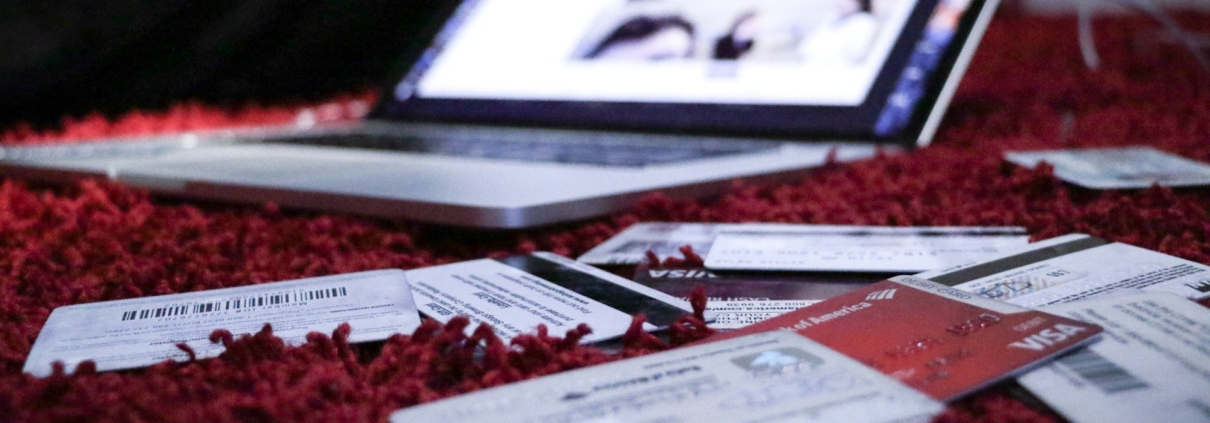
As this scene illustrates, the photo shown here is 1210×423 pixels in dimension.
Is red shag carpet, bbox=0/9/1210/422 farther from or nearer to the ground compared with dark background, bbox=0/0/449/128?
nearer to the ground

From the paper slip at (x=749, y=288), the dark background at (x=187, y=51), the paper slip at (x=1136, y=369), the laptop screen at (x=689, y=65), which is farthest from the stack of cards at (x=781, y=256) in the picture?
the dark background at (x=187, y=51)

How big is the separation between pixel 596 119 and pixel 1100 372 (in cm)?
65

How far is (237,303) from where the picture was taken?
0.44m

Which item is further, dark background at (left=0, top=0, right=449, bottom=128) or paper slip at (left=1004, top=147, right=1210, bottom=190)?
dark background at (left=0, top=0, right=449, bottom=128)

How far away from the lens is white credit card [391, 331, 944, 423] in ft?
0.93

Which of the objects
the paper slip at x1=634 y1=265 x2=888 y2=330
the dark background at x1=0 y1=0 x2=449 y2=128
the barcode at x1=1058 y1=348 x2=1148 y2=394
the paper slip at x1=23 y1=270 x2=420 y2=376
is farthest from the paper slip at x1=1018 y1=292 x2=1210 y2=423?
the dark background at x1=0 y1=0 x2=449 y2=128

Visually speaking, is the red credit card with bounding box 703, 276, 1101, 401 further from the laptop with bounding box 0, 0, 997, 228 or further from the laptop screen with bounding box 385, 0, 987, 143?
the laptop screen with bounding box 385, 0, 987, 143

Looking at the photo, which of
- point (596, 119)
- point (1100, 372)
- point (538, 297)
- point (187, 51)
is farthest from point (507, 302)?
point (187, 51)

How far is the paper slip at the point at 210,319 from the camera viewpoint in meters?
0.38

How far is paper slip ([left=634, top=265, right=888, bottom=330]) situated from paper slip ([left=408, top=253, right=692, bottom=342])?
0.06ft

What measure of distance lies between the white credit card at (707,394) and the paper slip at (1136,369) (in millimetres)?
58

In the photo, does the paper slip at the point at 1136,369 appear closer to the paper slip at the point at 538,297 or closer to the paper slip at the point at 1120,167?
the paper slip at the point at 538,297

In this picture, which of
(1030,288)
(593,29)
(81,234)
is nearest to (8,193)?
(81,234)

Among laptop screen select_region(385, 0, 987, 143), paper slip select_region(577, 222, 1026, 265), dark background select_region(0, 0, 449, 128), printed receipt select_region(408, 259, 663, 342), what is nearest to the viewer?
printed receipt select_region(408, 259, 663, 342)
